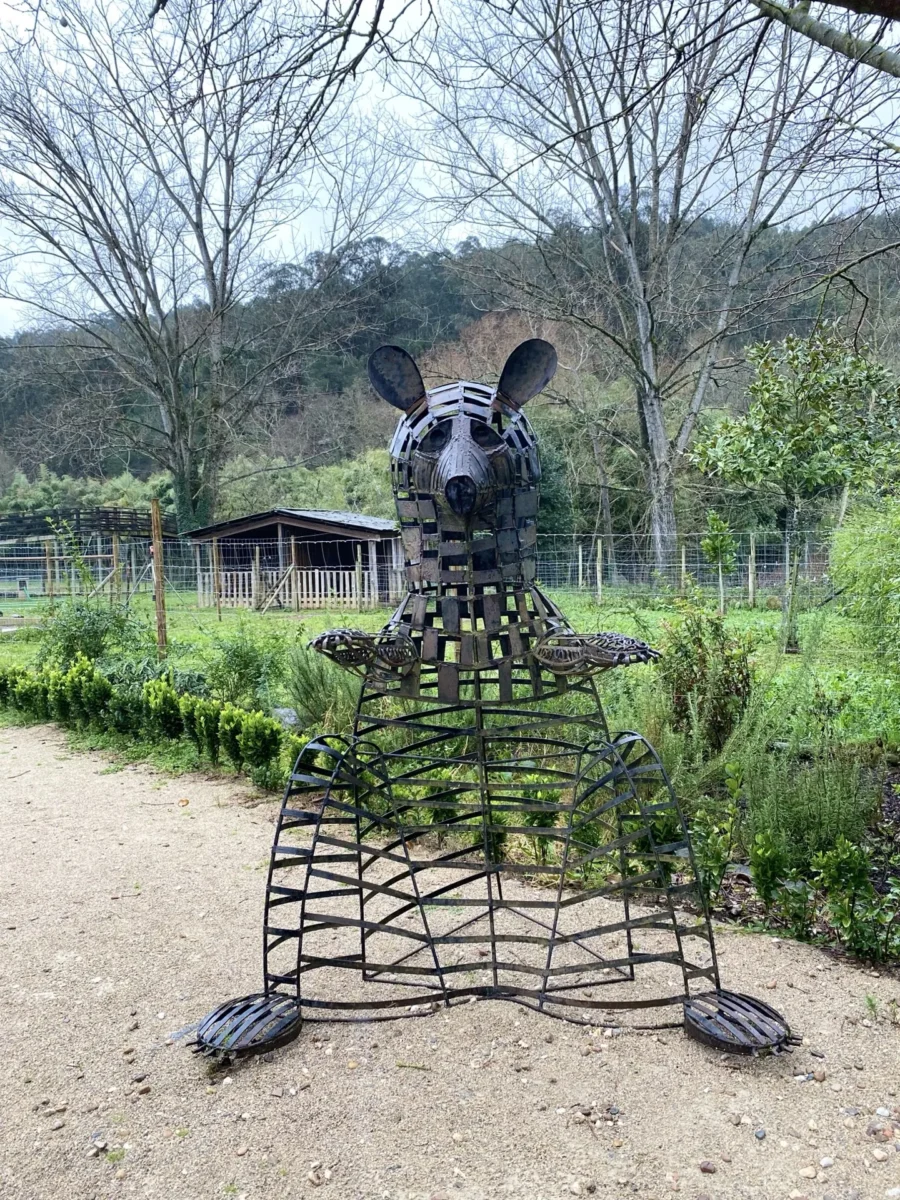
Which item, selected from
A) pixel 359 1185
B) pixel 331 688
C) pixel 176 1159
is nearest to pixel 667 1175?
pixel 359 1185

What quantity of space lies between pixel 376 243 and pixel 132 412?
10.7 m

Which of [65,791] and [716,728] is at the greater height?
[716,728]

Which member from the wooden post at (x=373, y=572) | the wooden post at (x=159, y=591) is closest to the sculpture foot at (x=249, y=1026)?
the wooden post at (x=159, y=591)

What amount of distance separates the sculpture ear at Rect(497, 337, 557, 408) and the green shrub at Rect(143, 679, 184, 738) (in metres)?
5.34

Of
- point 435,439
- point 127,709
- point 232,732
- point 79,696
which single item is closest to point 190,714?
point 232,732

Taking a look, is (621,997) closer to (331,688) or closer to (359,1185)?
(359,1185)

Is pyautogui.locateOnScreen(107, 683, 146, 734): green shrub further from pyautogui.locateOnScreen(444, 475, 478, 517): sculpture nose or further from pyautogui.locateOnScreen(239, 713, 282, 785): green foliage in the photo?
pyautogui.locateOnScreen(444, 475, 478, 517): sculpture nose

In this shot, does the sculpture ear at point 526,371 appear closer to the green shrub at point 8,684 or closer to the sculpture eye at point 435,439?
the sculpture eye at point 435,439

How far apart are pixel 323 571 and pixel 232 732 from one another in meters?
14.1

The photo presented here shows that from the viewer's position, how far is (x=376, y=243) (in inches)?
875

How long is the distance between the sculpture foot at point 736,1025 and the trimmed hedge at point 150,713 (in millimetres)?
3615

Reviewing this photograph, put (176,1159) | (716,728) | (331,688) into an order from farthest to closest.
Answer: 1. (331,688)
2. (716,728)
3. (176,1159)

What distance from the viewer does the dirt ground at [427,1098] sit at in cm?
202

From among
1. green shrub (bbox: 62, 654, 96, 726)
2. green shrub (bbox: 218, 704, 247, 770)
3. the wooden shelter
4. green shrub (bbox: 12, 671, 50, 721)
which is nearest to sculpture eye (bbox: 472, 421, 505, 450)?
green shrub (bbox: 218, 704, 247, 770)
